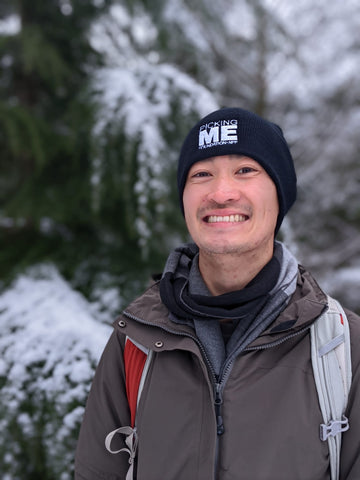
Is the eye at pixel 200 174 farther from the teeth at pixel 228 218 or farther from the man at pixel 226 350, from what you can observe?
the teeth at pixel 228 218

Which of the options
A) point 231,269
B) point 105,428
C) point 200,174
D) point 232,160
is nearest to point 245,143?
point 232,160

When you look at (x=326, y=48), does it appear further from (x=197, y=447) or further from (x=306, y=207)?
(x=197, y=447)

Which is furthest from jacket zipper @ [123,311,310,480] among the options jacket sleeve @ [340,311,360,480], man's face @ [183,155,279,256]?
man's face @ [183,155,279,256]

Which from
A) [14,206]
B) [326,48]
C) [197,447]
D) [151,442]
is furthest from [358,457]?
[326,48]

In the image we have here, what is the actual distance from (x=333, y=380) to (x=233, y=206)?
53cm

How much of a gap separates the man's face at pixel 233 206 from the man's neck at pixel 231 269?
3cm

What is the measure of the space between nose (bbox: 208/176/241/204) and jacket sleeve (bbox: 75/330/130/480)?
0.59 metres

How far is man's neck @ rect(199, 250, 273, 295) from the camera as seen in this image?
122 cm

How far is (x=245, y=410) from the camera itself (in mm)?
1036

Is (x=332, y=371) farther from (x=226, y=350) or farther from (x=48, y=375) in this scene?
(x=48, y=375)

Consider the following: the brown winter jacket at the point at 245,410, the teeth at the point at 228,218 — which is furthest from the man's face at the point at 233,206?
the brown winter jacket at the point at 245,410

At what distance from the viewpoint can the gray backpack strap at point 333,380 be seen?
1.00 m

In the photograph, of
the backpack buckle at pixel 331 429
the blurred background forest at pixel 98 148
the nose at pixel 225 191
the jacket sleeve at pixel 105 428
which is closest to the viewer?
the backpack buckle at pixel 331 429

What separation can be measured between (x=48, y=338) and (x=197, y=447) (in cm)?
95
